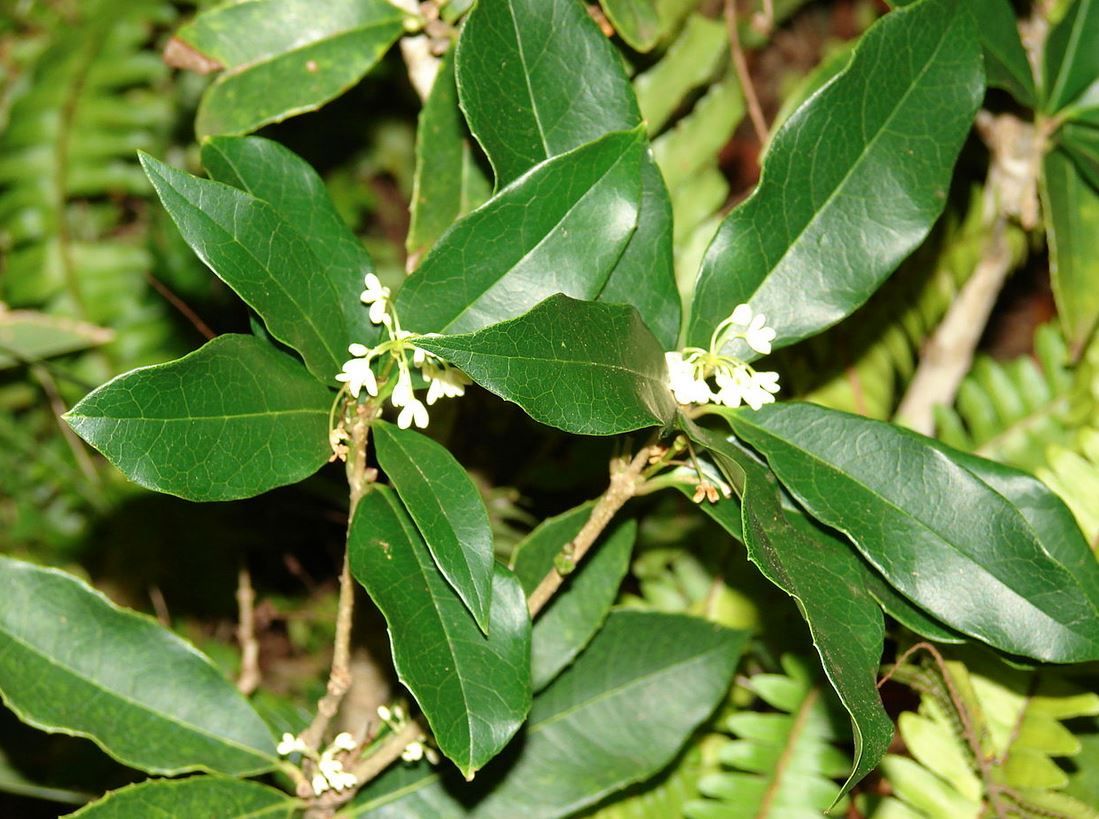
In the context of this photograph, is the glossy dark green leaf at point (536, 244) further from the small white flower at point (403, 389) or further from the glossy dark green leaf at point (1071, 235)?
the glossy dark green leaf at point (1071, 235)

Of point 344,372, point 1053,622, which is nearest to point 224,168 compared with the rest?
point 344,372

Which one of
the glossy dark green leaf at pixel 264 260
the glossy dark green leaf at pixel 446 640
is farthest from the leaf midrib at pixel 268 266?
the glossy dark green leaf at pixel 446 640

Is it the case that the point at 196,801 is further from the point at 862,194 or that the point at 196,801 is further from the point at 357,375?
the point at 862,194

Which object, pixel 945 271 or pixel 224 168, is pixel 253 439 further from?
pixel 945 271

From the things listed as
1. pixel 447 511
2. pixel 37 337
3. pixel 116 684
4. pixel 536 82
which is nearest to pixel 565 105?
pixel 536 82

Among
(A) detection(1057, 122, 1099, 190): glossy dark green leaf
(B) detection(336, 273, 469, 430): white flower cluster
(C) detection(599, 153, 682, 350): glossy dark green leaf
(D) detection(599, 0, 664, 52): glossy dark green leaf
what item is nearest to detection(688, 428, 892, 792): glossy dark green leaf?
(C) detection(599, 153, 682, 350): glossy dark green leaf
